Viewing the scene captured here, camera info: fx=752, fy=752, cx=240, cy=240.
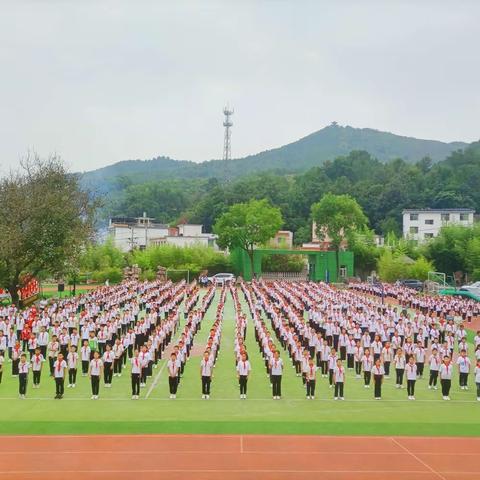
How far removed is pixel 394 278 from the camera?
58.7 metres

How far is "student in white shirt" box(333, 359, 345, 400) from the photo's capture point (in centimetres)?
1769

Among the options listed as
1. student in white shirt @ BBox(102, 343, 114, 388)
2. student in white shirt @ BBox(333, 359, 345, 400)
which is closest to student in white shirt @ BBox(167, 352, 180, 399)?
student in white shirt @ BBox(102, 343, 114, 388)

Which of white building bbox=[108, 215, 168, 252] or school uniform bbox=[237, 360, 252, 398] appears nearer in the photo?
school uniform bbox=[237, 360, 252, 398]

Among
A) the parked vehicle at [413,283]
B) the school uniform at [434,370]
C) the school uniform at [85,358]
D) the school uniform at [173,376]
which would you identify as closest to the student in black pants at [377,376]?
the school uniform at [434,370]

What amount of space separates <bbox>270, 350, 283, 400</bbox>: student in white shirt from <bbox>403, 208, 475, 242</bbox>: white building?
66.0 m

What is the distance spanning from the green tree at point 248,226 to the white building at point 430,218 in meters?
21.8

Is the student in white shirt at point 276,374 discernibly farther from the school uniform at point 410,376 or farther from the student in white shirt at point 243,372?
the school uniform at point 410,376

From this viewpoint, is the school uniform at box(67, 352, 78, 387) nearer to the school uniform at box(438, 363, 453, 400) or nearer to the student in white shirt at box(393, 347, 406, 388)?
the student in white shirt at box(393, 347, 406, 388)

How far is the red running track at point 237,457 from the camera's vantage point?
11922 mm

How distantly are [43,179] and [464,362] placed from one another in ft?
88.8

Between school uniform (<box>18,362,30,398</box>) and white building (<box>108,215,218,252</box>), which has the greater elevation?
white building (<box>108,215,218,252</box>)

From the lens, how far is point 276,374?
58.2ft

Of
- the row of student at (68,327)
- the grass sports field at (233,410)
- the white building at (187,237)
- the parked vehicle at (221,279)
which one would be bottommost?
the grass sports field at (233,410)

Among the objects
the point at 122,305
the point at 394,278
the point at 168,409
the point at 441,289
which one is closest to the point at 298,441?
the point at 168,409
